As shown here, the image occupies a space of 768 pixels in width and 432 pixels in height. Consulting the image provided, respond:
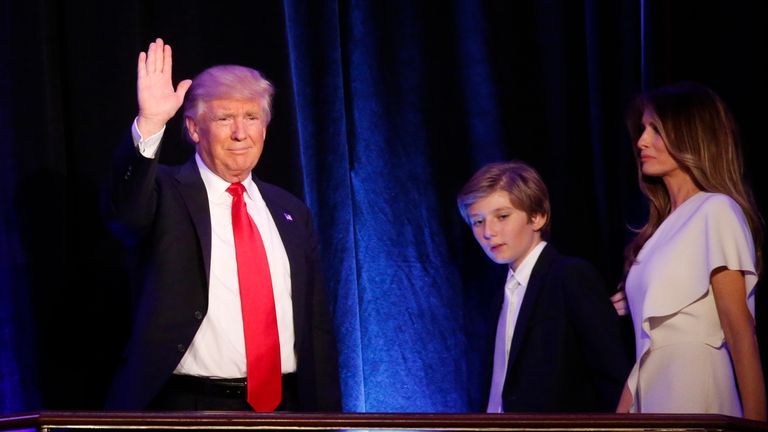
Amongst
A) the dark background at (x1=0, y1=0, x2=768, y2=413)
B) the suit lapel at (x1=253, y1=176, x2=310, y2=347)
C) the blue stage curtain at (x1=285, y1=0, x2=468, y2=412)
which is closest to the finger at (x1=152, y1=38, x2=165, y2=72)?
the suit lapel at (x1=253, y1=176, x2=310, y2=347)

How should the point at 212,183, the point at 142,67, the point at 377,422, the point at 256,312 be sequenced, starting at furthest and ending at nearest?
the point at 212,183, the point at 256,312, the point at 142,67, the point at 377,422

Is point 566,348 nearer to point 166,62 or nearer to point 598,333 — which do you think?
point 598,333

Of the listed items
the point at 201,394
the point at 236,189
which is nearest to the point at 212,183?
the point at 236,189

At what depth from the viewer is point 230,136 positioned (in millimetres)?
3088

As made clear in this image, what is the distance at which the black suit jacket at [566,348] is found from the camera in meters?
3.09

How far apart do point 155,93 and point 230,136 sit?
0.32 metres

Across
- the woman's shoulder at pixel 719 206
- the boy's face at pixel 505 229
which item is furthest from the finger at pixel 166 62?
the woman's shoulder at pixel 719 206

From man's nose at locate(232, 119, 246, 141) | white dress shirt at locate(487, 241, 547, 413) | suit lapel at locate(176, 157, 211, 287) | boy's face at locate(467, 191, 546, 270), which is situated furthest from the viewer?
boy's face at locate(467, 191, 546, 270)

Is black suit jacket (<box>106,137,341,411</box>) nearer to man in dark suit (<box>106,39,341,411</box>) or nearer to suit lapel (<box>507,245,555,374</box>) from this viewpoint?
man in dark suit (<box>106,39,341,411</box>)

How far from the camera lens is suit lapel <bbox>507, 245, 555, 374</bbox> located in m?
3.14

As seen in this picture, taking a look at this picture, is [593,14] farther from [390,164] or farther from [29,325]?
[29,325]

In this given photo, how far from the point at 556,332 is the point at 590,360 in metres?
0.13

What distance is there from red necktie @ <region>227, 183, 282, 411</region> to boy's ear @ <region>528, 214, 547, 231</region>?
861mm

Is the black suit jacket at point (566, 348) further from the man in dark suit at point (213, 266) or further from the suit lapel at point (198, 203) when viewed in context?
the suit lapel at point (198, 203)
